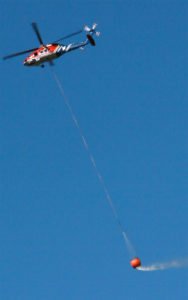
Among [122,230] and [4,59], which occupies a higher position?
[4,59]

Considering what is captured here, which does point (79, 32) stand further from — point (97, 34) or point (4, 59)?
point (4, 59)

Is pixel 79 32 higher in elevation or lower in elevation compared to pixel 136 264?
higher

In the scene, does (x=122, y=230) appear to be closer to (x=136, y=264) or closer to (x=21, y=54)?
(x=136, y=264)

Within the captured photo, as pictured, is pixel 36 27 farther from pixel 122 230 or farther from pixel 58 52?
pixel 122 230

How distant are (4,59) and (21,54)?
1567 millimetres

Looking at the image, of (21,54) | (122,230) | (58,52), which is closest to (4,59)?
(21,54)

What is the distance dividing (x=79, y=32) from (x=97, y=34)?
2.11 metres

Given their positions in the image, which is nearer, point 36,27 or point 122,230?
point 122,230

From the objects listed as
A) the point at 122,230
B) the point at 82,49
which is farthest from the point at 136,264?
the point at 82,49

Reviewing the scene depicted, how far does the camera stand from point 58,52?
63.7m

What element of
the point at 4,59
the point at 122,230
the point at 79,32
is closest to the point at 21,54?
the point at 4,59

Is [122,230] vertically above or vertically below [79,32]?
below

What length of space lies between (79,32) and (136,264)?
21.4 meters

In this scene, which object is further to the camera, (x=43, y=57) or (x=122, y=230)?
(x=43, y=57)
